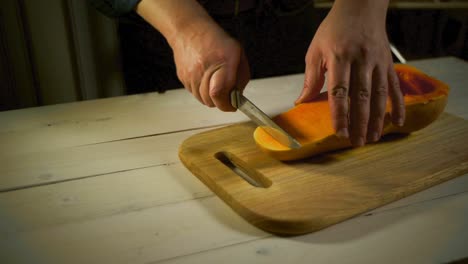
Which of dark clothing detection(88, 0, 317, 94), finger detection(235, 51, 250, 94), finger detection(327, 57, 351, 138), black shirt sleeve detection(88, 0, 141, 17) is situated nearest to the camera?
finger detection(327, 57, 351, 138)

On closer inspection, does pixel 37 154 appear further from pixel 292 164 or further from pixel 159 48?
pixel 159 48

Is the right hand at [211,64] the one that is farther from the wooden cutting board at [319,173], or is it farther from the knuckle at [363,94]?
the knuckle at [363,94]

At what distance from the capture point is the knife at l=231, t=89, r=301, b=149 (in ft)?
2.57

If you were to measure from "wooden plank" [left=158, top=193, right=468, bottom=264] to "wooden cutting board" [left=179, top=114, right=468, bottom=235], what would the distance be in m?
0.02

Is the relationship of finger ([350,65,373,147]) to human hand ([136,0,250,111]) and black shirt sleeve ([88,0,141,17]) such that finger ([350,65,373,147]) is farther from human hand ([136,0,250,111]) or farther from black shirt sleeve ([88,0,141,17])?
black shirt sleeve ([88,0,141,17])

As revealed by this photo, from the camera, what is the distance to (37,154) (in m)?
0.88

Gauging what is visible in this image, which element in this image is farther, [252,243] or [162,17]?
[162,17]

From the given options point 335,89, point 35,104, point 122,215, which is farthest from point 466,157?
point 35,104

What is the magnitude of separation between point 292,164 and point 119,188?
0.97 feet

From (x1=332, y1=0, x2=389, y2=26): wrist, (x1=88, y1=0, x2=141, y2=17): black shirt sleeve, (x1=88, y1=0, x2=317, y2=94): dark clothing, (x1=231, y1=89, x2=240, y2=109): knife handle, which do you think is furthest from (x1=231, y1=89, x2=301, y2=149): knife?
(x1=88, y1=0, x2=317, y2=94): dark clothing

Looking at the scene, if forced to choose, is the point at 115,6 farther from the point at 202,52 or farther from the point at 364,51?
the point at 364,51

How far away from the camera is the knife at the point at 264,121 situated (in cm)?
78

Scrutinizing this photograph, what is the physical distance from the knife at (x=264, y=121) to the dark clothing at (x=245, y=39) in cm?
55

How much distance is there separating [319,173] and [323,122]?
0.11m
